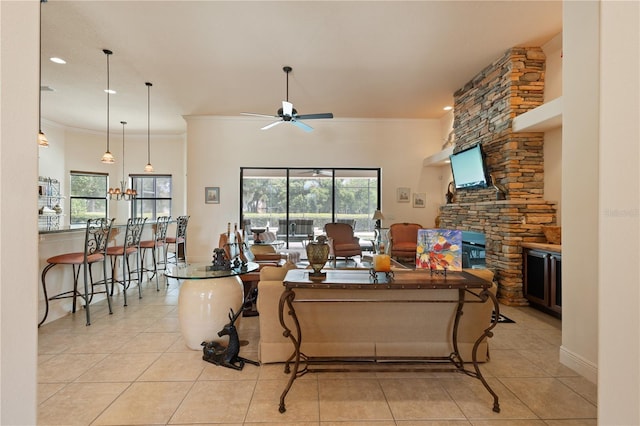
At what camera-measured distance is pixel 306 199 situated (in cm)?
768

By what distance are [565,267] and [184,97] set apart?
676 cm

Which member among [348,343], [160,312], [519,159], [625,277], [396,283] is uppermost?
[519,159]

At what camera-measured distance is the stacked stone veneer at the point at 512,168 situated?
4094 millimetres

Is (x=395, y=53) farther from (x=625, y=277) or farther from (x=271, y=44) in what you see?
(x=625, y=277)

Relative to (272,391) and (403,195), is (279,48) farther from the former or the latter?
(403,195)

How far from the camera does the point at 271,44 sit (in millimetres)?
4117

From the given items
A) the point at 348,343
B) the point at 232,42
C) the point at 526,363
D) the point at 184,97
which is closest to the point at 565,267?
the point at 526,363

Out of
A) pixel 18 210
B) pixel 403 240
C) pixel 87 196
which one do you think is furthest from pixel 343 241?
pixel 87 196

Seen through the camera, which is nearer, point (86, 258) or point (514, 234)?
point (86, 258)

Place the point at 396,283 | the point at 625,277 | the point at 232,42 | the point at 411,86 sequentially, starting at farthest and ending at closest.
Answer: the point at 411,86
the point at 232,42
the point at 396,283
the point at 625,277

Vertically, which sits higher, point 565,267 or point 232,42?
point 232,42

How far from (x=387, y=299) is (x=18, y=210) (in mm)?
2134

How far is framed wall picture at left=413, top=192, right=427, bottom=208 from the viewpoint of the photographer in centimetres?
756

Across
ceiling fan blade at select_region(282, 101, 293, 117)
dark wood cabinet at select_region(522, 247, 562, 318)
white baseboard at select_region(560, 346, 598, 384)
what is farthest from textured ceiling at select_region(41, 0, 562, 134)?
white baseboard at select_region(560, 346, 598, 384)
